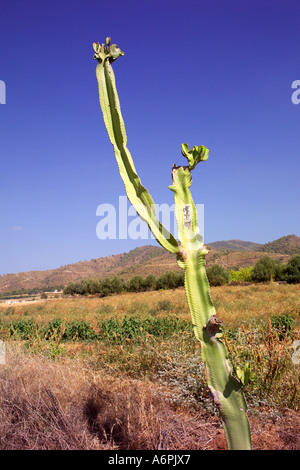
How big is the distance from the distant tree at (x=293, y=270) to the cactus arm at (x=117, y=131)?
85.5 feet

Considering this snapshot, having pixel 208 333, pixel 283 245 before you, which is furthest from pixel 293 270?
pixel 283 245

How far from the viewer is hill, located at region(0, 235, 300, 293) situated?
5710cm

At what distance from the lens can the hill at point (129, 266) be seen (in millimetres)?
57100

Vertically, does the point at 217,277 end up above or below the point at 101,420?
below

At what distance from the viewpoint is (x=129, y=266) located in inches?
3012

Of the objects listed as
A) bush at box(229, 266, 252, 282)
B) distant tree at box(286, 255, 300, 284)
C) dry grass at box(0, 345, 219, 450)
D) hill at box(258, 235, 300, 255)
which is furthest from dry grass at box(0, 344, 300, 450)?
hill at box(258, 235, 300, 255)

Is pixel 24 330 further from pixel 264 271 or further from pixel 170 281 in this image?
pixel 264 271

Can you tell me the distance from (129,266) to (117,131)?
74182 mm

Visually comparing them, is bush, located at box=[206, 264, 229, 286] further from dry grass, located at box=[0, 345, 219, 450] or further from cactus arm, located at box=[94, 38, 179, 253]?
cactus arm, located at box=[94, 38, 179, 253]

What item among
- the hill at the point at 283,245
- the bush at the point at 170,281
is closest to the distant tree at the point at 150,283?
the bush at the point at 170,281

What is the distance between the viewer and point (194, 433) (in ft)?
9.42
